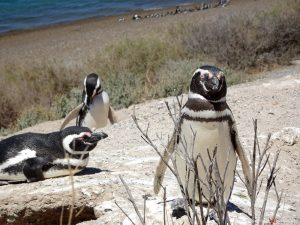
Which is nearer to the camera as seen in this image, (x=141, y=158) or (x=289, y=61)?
(x=141, y=158)

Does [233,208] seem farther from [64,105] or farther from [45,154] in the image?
[64,105]

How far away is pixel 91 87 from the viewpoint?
7.60 m

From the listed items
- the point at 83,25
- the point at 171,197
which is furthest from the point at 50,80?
the point at 83,25

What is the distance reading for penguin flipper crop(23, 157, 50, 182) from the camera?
14.2ft

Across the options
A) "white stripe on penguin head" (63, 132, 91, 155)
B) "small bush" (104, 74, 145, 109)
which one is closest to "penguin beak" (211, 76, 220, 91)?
"white stripe on penguin head" (63, 132, 91, 155)

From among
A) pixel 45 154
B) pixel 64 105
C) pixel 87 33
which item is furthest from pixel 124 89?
pixel 87 33

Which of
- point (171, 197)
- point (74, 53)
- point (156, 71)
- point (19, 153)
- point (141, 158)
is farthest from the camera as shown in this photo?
point (74, 53)

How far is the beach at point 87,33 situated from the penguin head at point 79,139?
11.8 meters

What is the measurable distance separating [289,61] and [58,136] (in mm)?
9284

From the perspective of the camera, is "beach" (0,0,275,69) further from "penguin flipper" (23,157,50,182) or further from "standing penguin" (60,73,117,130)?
"penguin flipper" (23,157,50,182)

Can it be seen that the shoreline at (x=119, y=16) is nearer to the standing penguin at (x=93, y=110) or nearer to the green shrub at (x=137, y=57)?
the green shrub at (x=137, y=57)

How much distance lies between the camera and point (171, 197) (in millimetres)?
3975

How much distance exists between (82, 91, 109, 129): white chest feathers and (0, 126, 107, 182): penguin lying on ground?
3220 millimetres

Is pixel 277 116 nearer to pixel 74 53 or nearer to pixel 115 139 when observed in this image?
pixel 115 139
